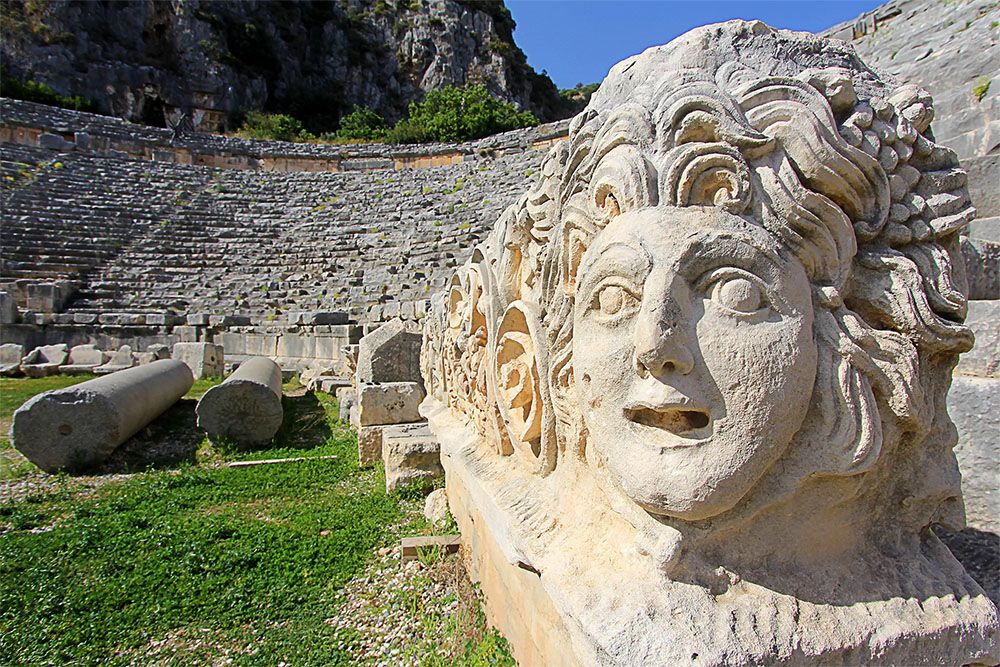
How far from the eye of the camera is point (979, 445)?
7.34 feet

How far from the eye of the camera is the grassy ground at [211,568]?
2.88m

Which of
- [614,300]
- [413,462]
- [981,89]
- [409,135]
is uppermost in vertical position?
[409,135]

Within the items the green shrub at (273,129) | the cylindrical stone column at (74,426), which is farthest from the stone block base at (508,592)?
the green shrub at (273,129)

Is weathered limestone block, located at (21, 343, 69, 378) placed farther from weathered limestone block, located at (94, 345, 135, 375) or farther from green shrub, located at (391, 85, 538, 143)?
green shrub, located at (391, 85, 538, 143)

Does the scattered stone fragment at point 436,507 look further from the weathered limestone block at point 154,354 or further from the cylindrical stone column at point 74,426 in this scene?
the weathered limestone block at point 154,354

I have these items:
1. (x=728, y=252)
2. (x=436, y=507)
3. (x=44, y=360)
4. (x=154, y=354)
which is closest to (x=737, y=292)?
(x=728, y=252)

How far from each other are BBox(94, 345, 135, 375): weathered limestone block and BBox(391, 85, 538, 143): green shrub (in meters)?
20.1

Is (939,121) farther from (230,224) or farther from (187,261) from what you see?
(230,224)

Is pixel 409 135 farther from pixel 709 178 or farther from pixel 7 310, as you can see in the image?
pixel 709 178

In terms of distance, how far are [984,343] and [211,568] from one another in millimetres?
4310

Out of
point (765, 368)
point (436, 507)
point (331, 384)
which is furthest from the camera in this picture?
point (331, 384)

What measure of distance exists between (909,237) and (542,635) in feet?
5.31

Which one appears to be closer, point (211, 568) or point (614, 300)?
point (614, 300)

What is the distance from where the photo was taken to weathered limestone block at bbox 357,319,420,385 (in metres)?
6.82
